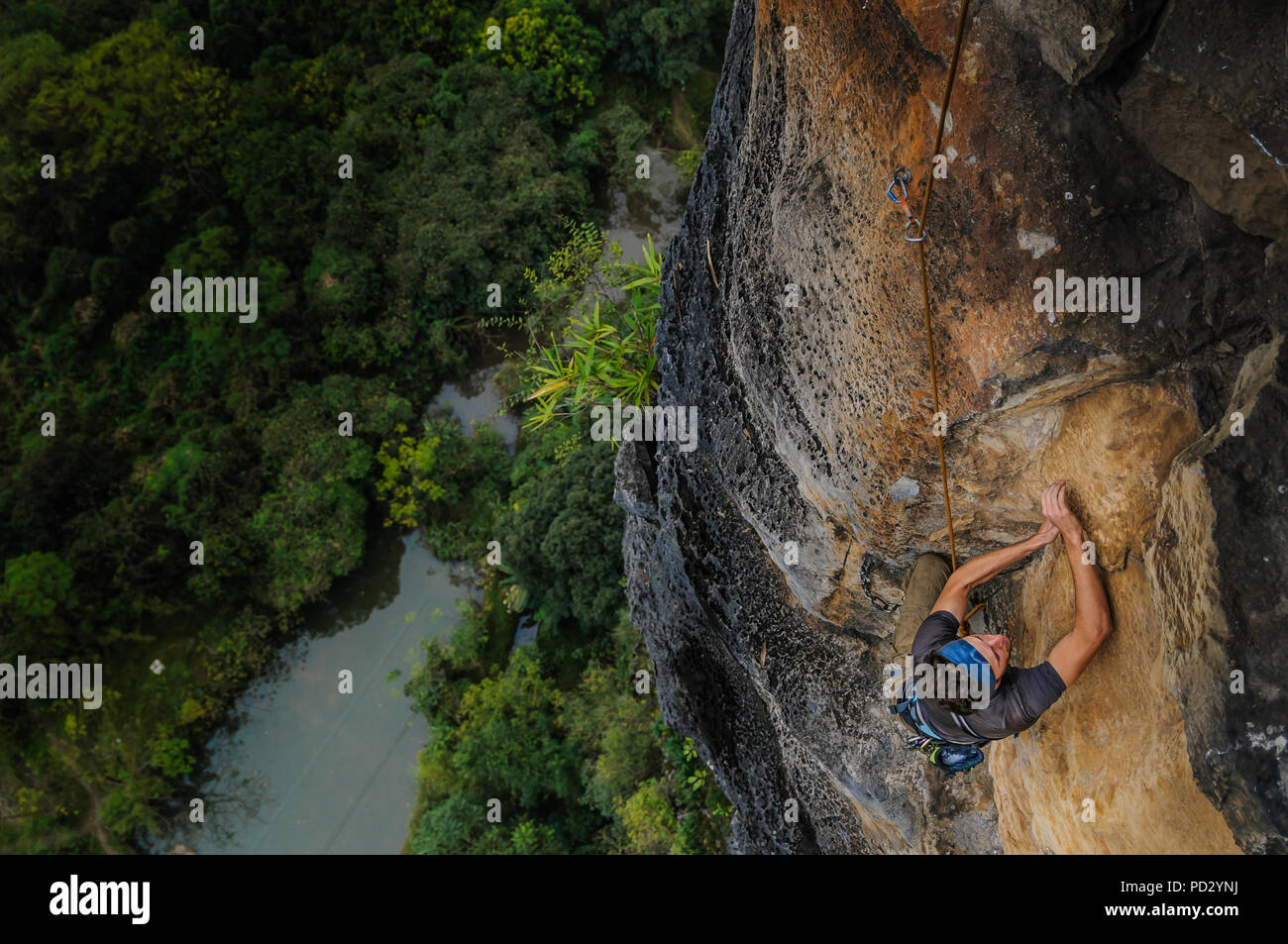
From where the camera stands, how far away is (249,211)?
14.9 meters

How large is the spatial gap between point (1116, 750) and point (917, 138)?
2797mm

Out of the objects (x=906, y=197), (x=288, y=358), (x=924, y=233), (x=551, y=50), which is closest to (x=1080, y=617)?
(x=924, y=233)

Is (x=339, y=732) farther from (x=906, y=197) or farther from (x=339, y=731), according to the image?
(x=906, y=197)

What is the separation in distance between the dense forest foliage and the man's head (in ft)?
27.2

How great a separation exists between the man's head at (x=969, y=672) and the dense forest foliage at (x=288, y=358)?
27.2 feet

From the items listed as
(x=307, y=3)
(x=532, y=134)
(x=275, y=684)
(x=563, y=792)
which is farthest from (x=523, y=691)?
(x=307, y=3)

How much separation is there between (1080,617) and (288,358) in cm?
1341

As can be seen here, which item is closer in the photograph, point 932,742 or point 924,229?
A: point 924,229

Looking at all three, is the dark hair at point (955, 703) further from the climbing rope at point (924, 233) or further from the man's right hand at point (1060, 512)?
the man's right hand at point (1060, 512)

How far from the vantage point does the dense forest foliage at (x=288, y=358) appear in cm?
1261

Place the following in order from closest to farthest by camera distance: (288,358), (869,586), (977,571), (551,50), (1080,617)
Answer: (1080,617)
(977,571)
(869,586)
(288,358)
(551,50)

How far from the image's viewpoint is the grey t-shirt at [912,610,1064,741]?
12.2 feet

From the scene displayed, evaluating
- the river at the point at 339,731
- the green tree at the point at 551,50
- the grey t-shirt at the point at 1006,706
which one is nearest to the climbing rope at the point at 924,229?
the grey t-shirt at the point at 1006,706

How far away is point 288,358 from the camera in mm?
14375
